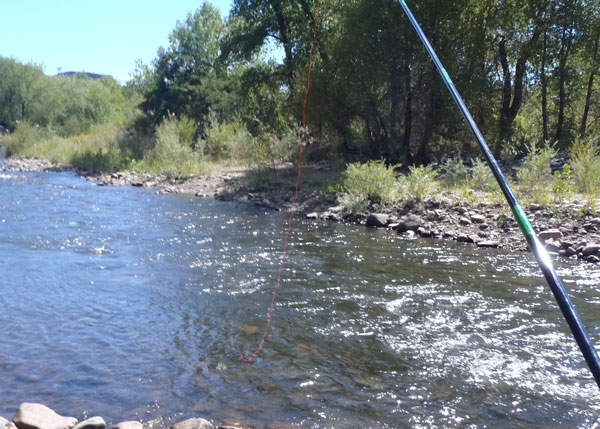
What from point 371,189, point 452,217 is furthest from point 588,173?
point 371,189

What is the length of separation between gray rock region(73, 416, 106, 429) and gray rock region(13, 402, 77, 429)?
109 millimetres

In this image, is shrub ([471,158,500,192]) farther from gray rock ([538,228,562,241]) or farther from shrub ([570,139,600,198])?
A: gray rock ([538,228,562,241])

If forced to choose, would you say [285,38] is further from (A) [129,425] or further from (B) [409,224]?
(A) [129,425]

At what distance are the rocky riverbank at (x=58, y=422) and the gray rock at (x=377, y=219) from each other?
28.7 ft

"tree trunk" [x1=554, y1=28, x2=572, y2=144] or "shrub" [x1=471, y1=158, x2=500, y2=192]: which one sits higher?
"tree trunk" [x1=554, y1=28, x2=572, y2=144]

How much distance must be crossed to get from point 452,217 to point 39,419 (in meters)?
9.65

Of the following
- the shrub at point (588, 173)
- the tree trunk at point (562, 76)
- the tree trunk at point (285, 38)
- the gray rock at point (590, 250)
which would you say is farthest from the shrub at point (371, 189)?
the tree trunk at point (285, 38)

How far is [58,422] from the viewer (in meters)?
3.81

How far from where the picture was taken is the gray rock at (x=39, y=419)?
371 centimetres

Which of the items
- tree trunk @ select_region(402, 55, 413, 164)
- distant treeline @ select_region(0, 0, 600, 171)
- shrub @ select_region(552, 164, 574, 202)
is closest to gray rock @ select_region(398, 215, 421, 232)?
shrub @ select_region(552, 164, 574, 202)

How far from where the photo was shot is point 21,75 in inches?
2194

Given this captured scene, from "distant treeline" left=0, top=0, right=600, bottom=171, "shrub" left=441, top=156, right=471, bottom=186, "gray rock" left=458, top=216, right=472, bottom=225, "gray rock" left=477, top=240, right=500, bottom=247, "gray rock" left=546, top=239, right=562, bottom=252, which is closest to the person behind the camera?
"gray rock" left=546, top=239, right=562, bottom=252

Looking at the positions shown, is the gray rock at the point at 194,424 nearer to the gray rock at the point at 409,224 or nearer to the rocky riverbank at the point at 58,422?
the rocky riverbank at the point at 58,422

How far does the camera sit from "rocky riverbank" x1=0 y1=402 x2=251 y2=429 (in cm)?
372
